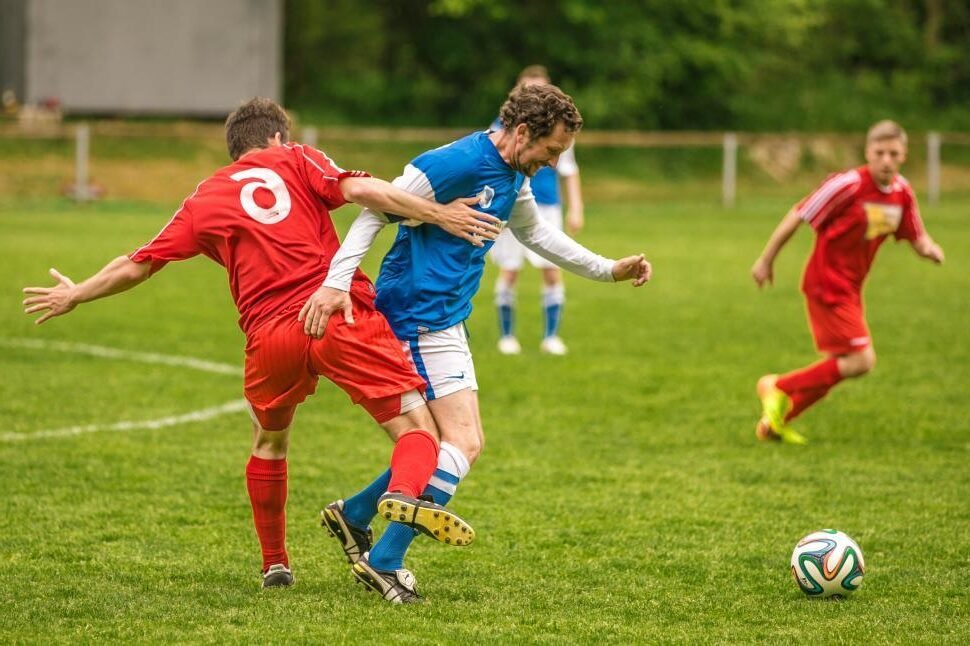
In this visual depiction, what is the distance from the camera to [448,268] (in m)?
4.93

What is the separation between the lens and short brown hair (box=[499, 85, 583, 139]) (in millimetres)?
4742

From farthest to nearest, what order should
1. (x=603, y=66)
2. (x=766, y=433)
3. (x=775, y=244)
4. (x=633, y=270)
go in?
(x=603, y=66), (x=766, y=433), (x=775, y=244), (x=633, y=270)

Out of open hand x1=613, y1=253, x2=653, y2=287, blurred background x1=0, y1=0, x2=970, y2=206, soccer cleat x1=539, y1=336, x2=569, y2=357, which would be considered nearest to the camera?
open hand x1=613, y1=253, x2=653, y2=287

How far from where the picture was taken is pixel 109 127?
95.2ft

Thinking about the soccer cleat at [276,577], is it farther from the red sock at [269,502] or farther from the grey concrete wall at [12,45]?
the grey concrete wall at [12,45]

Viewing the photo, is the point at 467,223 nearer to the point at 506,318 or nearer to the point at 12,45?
the point at 506,318

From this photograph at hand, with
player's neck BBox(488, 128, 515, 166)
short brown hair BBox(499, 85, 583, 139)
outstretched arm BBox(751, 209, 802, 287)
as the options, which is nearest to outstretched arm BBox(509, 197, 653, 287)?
player's neck BBox(488, 128, 515, 166)

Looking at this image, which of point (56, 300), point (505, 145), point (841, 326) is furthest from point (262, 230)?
point (841, 326)

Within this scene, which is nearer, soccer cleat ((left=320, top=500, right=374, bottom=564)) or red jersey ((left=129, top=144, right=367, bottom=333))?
red jersey ((left=129, top=144, right=367, bottom=333))

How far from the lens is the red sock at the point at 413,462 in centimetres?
461

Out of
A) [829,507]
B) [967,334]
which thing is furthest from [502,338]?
[829,507]

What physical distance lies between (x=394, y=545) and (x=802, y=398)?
4033 mm

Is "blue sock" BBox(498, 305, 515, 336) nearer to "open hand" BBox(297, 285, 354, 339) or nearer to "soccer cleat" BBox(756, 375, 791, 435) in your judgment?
"soccer cleat" BBox(756, 375, 791, 435)

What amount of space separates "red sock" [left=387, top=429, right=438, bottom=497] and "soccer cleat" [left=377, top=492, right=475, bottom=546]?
0.49 ft
